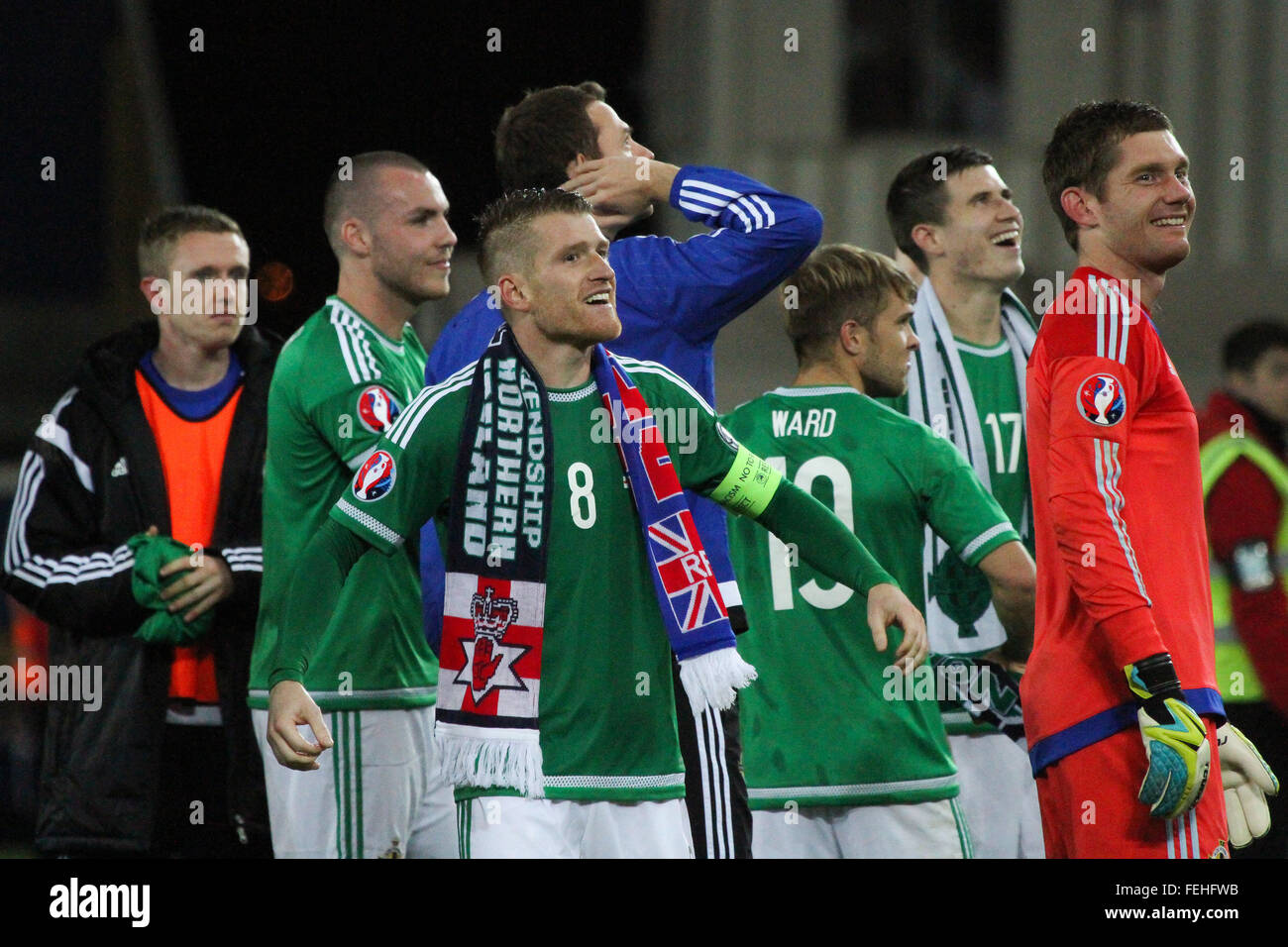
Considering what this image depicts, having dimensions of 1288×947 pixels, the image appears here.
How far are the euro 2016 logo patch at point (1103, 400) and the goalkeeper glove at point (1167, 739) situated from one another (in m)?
0.47

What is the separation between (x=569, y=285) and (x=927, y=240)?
199 cm

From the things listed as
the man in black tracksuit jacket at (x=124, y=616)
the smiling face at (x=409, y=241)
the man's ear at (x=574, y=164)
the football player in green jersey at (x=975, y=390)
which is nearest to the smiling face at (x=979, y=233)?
the football player in green jersey at (x=975, y=390)

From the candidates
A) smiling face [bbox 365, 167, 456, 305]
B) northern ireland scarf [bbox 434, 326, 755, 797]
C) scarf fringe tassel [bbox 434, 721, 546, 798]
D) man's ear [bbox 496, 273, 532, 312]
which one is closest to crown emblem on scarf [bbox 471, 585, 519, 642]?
northern ireland scarf [bbox 434, 326, 755, 797]

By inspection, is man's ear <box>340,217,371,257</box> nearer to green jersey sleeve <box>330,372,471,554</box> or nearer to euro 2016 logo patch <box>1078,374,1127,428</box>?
green jersey sleeve <box>330,372,471,554</box>

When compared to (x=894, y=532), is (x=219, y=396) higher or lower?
higher

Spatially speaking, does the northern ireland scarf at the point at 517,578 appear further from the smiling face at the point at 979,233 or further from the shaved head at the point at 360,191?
the smiling face at the point at 979,233

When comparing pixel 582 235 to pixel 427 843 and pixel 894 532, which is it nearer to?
pixel 894 532

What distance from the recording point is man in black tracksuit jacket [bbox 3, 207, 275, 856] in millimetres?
5184

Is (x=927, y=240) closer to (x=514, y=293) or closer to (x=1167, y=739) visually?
(x=514, y=293)

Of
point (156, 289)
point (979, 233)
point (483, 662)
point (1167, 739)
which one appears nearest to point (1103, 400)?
point (1167, 739)

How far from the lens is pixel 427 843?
529 centimetres

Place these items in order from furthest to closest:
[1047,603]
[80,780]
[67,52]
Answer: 1. [67,52]
2. [80,780]
3. [1047,603]

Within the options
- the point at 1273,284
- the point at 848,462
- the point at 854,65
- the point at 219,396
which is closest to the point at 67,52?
the point at 854,65

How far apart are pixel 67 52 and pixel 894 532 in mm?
13055
